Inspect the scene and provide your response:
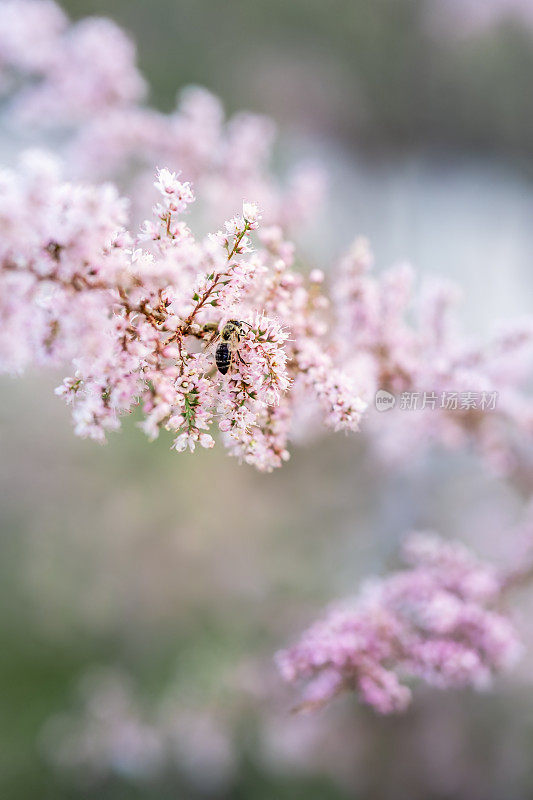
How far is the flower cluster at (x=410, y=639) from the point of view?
0.82 metres

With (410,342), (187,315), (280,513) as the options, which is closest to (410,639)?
(410,342)

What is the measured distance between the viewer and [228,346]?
1.89 ft

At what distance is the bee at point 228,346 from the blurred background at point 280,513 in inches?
49.2

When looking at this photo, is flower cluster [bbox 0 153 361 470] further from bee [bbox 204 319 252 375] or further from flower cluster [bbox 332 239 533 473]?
flower cluster [bbox 332 239 533 473]

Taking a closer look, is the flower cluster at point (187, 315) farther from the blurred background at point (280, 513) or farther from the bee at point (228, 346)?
the blurred background at point (280, 513)

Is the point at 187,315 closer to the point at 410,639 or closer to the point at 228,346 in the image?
the point at 228,346

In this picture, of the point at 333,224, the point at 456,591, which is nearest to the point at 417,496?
the point at 333,224

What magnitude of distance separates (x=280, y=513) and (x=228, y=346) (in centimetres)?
164

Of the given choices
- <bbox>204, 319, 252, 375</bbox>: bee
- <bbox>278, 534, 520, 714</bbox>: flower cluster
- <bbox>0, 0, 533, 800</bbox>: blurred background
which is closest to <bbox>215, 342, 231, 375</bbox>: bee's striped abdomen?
<bbox>204, 319, 252, 375</bbox>: bee

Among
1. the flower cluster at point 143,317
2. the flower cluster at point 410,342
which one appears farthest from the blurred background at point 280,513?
the flower cluster at point 143,317

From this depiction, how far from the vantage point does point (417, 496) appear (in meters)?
2.12

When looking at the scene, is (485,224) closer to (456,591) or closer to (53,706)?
(456,591)

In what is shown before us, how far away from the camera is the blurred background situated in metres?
1.73

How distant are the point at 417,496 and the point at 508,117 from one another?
4.52ft
